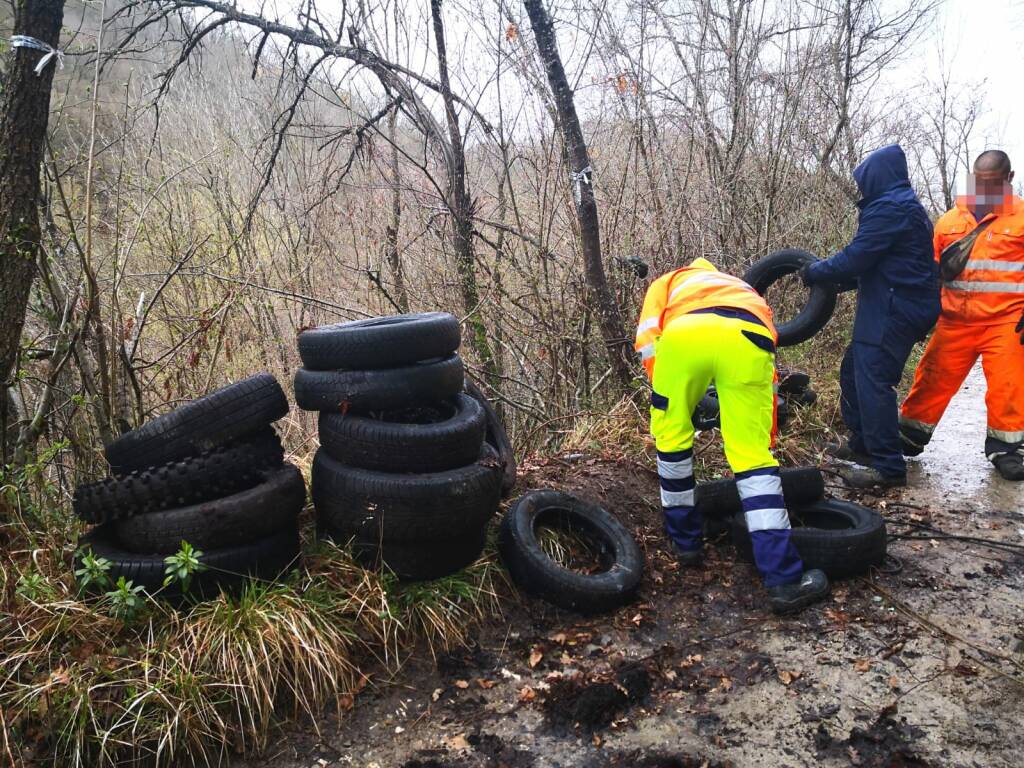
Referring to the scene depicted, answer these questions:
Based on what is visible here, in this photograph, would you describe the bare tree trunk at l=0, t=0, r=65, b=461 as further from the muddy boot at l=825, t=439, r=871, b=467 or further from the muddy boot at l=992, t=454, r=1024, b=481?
the muddy boot at l=992, t=454, r=1024, b=481

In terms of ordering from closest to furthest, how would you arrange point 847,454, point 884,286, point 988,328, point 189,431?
point 189,431 → point 884,286 → point 988,328 → point 847,454

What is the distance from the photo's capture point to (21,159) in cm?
349

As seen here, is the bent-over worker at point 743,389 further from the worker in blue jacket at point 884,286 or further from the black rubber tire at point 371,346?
the worker in blue jacket at point 884,286

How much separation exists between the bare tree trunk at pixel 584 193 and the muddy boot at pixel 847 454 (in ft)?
6.32

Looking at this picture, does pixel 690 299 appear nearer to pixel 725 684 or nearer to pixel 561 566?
pixel 561 566

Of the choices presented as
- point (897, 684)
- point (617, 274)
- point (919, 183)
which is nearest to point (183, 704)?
point (897, 684)

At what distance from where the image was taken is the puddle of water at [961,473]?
4.68 m

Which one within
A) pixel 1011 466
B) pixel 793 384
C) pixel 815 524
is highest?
pixel 793 384

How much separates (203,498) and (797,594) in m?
3.04

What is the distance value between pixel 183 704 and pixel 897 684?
2977 millimetres

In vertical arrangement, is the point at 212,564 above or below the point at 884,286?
below

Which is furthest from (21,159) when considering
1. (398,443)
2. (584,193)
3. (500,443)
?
(584,193)

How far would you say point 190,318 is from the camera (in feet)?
19.8

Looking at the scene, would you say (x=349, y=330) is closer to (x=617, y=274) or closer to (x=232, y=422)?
(x=232, y=422)
